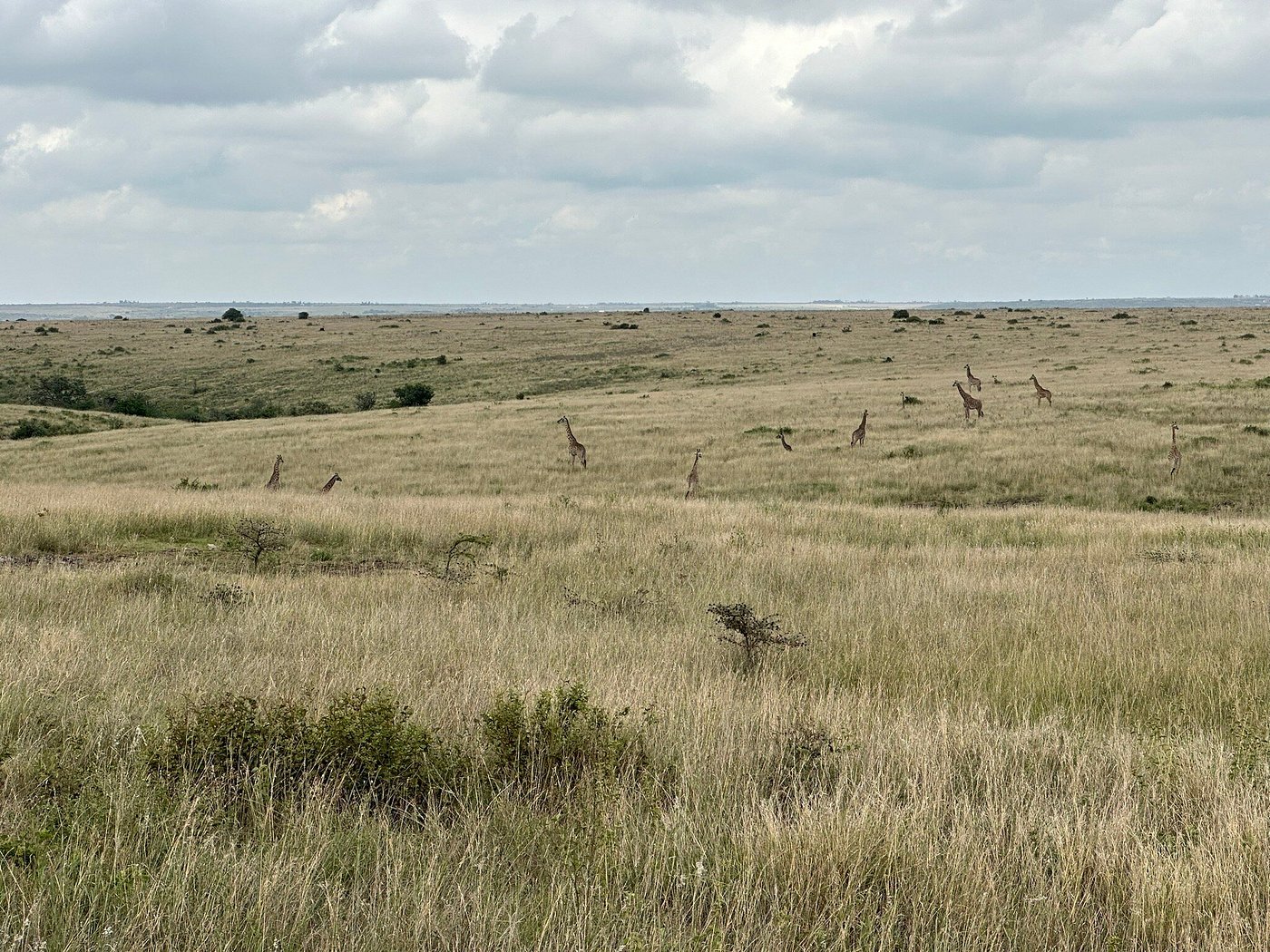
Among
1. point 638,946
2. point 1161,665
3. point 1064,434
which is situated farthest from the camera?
point 1064,434

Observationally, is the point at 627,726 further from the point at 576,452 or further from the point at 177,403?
the point at 177,403

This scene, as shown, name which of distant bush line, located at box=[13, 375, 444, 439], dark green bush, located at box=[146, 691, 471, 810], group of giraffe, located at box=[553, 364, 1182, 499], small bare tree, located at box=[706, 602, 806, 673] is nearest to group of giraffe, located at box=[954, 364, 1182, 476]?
group of giraffe, located at box=[553, 364, 1182, 499]

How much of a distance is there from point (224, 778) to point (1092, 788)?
4160 millimetres

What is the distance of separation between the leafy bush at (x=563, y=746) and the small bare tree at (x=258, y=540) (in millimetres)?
7448

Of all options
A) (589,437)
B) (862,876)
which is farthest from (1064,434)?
(862,876)

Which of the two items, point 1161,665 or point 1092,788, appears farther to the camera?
point 1161,665

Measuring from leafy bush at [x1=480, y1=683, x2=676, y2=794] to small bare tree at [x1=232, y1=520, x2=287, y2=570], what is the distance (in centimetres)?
745

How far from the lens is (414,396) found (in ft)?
156

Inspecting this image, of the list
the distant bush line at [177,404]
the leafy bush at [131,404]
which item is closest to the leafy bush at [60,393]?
the distant bush line at [177,404]

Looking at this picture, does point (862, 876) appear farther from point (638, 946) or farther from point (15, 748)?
point (15, 748)

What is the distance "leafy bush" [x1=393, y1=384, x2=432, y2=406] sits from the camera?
47.3 metres

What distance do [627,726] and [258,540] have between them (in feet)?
26.7

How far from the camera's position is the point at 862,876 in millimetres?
3582

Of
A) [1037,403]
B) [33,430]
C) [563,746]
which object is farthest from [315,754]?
[33,430]
